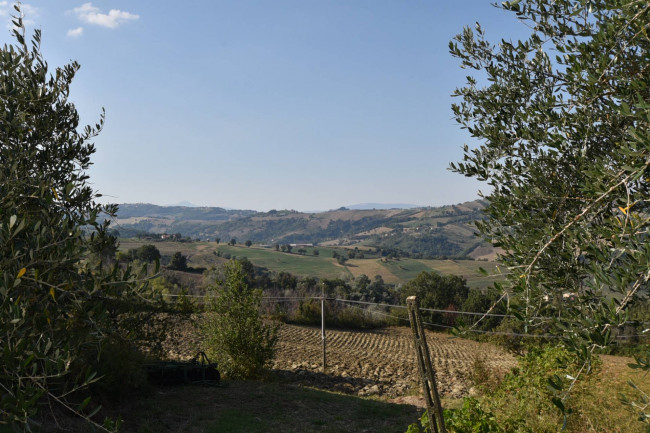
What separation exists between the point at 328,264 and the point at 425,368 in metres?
114

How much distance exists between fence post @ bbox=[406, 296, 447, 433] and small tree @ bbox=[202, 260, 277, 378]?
42.7 feet

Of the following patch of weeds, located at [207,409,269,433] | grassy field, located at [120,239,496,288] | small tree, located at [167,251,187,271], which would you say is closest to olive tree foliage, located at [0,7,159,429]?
patch of weeds, located at [207,409,269,433]

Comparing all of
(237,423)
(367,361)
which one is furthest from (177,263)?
(237,423)

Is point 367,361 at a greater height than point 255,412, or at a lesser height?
lesser

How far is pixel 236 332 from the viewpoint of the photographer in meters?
16.7

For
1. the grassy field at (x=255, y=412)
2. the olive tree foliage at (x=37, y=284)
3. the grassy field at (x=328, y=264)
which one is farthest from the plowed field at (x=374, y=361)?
the grassy field at (x=328, y=264)

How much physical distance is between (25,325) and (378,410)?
12180mm

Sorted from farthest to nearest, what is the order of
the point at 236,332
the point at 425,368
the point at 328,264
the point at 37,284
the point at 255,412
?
the point at 328,264 → the point at 236,332 → the point at 255,412 → the point at 425,368 → the point at 37,284

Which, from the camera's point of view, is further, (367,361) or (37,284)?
(367,361)

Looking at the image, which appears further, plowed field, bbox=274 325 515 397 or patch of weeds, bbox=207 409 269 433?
plowed field, bbox=274 325 515 397

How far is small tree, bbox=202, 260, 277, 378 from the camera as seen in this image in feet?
55.3

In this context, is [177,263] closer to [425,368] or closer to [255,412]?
[255,412]

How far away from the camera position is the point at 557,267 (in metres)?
3.78

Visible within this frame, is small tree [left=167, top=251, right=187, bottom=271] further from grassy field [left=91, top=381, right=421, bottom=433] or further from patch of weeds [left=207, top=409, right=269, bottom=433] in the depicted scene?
patch of weeds [left=207, top=409, right=269, bottom=433]
